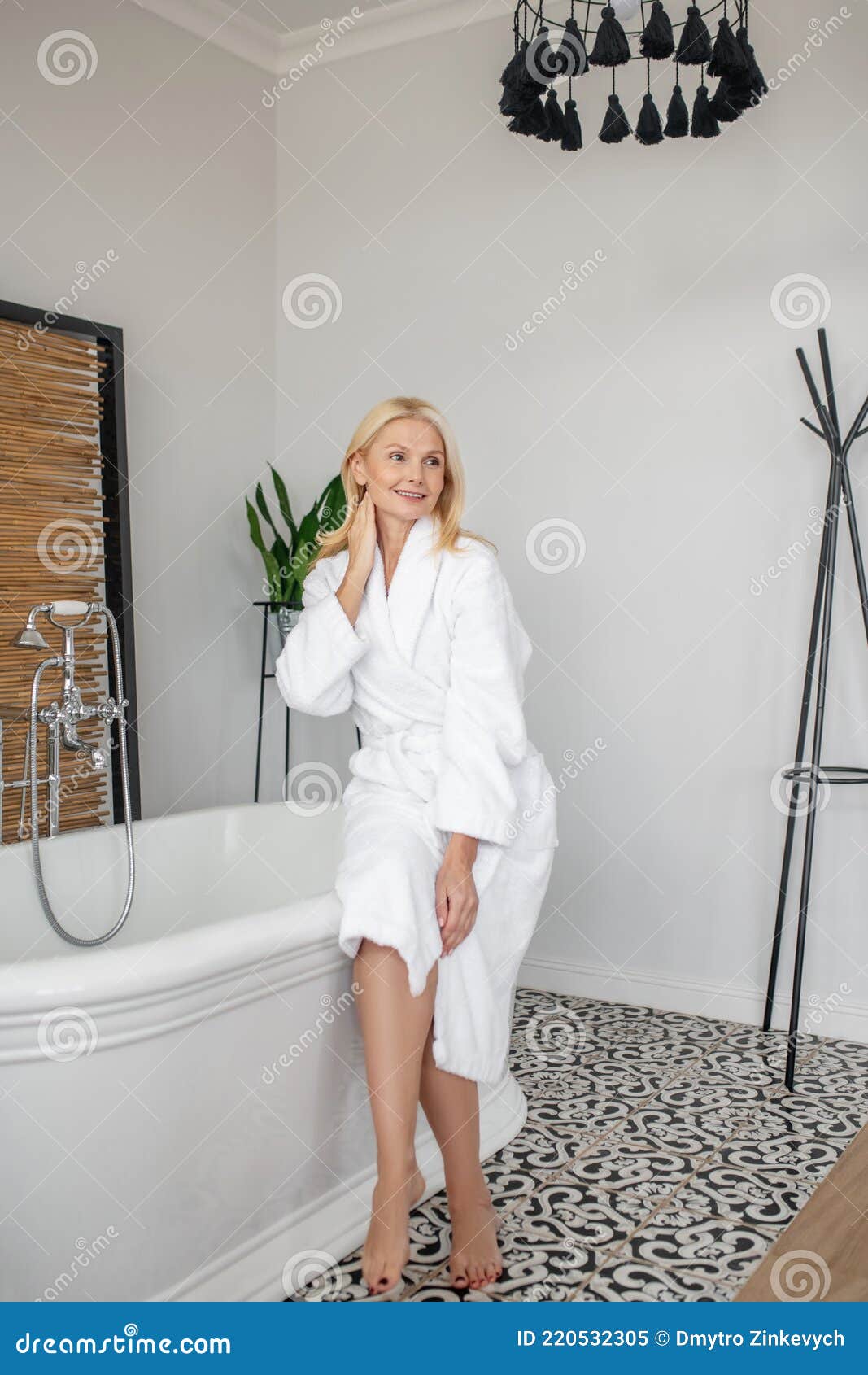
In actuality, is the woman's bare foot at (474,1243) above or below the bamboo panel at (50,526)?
below

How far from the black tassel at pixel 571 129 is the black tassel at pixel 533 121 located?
5 cm

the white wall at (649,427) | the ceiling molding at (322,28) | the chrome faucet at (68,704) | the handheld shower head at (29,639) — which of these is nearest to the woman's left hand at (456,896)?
the chrome faucet at (68,704)

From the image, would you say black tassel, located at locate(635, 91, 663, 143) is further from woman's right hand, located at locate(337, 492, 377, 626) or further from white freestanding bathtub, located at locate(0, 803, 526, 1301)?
white freestanding bathtub, located at locate(0, 803, 526, 1301)

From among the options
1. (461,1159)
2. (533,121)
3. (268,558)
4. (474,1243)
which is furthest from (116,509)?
(474,1243)

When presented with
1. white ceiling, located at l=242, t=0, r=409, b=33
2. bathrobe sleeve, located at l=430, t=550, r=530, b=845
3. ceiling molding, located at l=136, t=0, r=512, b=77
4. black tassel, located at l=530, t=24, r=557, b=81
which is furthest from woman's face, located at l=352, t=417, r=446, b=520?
white ceiling, located at l=242, t=0, r=409, b=33

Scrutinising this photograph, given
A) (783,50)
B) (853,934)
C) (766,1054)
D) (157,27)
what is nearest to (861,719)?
(853,934)

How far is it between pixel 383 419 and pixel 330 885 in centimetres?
128

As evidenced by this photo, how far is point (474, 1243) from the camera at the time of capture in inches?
81.7

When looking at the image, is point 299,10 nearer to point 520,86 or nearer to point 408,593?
point 520,86

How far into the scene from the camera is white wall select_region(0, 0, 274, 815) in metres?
3.25

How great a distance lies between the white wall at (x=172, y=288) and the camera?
3.25 m

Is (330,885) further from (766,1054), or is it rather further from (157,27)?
(157,27)

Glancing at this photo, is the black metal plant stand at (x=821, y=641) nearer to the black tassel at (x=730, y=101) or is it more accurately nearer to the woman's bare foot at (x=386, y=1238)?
the black tassel at (x=730, y=101)

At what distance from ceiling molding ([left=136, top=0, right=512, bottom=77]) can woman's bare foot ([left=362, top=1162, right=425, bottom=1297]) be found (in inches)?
125
